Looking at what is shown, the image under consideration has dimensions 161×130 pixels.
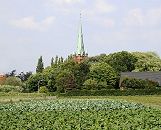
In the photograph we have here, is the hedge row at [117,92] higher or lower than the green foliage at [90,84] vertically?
lower

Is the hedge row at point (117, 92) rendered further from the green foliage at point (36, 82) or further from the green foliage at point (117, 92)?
the green foliage at point (36, 82)

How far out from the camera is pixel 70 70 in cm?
9906

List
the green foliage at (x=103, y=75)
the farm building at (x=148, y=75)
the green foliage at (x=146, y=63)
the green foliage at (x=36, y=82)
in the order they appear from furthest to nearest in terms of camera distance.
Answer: the green foliage at (x=146, y=63), the green foliage at (x=36, y=82), the farm building at (x=148, y=75), the green foliage at (x=103, y=75)

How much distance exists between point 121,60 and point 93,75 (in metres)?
21.9

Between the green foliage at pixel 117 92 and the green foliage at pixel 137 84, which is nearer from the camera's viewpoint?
the green foliage at pixel 117 92

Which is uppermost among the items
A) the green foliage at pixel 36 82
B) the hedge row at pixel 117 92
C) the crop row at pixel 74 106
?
the green foliage at pixel 36 82

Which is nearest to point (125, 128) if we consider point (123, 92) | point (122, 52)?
point (123, 92)

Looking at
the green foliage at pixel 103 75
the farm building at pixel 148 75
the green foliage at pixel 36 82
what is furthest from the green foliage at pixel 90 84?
the green foliage at pixel 36 82

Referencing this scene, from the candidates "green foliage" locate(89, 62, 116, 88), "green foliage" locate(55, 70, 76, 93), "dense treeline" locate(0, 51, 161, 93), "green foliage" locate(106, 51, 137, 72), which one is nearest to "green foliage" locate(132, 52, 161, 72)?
"dense treeline" locate(0, 51, 161, 93)

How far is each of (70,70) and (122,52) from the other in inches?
846

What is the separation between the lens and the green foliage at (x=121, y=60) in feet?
369

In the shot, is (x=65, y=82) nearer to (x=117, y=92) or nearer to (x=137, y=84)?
(x=137, y=84)

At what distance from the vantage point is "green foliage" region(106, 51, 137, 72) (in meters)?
113

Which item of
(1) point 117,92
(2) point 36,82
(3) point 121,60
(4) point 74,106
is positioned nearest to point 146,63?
(3) point 121,60
